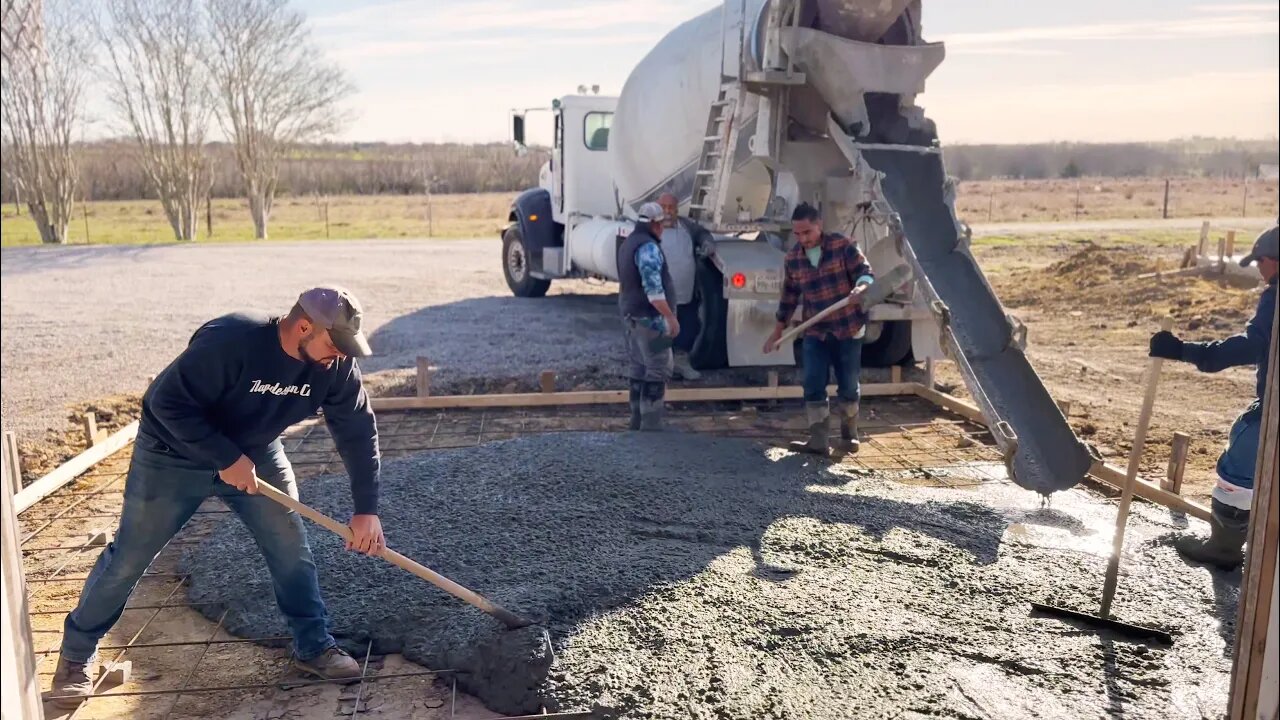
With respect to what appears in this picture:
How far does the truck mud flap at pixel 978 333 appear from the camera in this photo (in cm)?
595

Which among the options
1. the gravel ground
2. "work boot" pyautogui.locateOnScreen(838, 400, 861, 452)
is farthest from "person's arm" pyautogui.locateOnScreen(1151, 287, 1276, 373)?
the gravel ground

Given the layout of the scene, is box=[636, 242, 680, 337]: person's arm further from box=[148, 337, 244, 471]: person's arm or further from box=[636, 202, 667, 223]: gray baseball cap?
box=[148, 337, 244, 471]: person's arm

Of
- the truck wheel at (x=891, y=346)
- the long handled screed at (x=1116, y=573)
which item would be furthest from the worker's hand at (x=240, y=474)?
the truck wheel at (x=891, y=346)

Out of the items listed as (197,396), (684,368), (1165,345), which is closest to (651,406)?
(684,368)

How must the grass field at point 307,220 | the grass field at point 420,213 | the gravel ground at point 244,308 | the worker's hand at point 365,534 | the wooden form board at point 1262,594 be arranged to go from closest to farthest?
1. the wooden form board at point 1262,594
2. the worker's hand at point 365,534
3. the gravel ground at point 244,308
4. the grass field at point 307,220
5. the grass field at point 420,213

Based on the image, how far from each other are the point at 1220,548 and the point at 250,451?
171 inches

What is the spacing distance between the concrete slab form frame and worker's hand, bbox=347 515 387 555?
0.55 metres

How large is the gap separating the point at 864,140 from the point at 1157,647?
14.3 feet

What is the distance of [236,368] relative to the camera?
3.61m

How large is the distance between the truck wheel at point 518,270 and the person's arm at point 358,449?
10533 mm

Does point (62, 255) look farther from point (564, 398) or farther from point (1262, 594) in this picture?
point (1262, 594)

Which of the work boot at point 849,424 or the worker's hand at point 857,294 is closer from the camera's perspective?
the worker's hand at point 857,294

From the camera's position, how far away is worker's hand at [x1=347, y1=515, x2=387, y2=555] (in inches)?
150

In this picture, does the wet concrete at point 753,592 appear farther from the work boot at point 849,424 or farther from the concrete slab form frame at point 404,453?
the work boot at point 849,424
